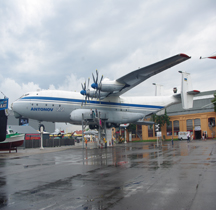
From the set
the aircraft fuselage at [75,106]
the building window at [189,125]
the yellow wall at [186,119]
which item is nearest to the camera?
the aircraft fuselage at [75,106]

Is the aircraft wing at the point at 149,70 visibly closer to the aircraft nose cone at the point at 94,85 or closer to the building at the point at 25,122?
the aircraft nose cone at the point at 94,85

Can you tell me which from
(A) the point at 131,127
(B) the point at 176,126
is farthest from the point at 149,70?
(A) the point at 131,127

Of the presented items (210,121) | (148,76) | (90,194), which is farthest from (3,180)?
(210,121)

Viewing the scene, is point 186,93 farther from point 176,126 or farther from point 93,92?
point 176,126

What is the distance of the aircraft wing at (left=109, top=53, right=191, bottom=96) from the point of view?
23.3 m

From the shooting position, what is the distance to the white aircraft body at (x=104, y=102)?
1075 inches

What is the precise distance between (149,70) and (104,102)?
30.5 ft

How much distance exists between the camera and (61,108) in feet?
95.9

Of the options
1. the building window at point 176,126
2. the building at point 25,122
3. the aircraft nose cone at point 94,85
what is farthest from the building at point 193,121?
the aircraft nose cone at point 94,85

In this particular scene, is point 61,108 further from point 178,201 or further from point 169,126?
point 169,126

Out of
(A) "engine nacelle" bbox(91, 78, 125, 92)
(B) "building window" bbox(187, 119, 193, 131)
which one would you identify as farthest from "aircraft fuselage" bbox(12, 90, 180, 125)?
(B) "building window" bbox(187, 119, 193, 131)

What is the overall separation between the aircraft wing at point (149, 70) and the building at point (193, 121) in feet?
132

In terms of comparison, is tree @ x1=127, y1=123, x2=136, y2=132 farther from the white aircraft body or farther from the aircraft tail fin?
the aircraft tail fin

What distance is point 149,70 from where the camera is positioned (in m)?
25.9
